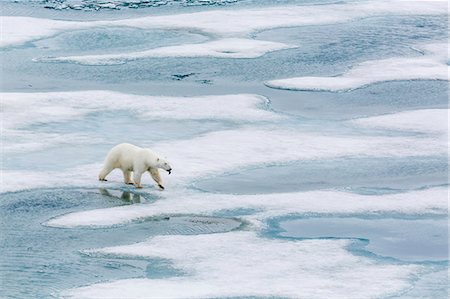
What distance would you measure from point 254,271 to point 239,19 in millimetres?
11476

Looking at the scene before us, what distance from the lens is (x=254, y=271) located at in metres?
8.58

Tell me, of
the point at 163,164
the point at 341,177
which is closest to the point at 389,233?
the point at 341,177

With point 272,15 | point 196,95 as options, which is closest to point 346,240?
point 196,95

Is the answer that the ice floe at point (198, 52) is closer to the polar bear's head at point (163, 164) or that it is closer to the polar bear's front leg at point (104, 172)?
the polar bear's front leg at point (104, 172)

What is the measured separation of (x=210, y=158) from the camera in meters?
11.7

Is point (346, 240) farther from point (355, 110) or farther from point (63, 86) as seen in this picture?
point (63, 86)

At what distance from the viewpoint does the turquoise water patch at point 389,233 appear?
9.08m

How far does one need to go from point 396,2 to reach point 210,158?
10837 millimetres

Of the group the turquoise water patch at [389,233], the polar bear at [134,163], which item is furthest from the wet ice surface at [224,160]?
the polar bear at [134,163]

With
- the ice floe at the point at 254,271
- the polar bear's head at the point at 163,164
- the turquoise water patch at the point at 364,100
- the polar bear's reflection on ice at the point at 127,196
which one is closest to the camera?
the ice floe at the point at 254,271

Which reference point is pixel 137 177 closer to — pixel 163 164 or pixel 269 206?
pixel 163 164

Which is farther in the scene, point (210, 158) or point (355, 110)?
point (355, 110)

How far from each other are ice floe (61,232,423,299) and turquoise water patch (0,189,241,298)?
170 mm

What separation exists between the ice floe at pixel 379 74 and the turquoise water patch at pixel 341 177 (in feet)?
12.0
